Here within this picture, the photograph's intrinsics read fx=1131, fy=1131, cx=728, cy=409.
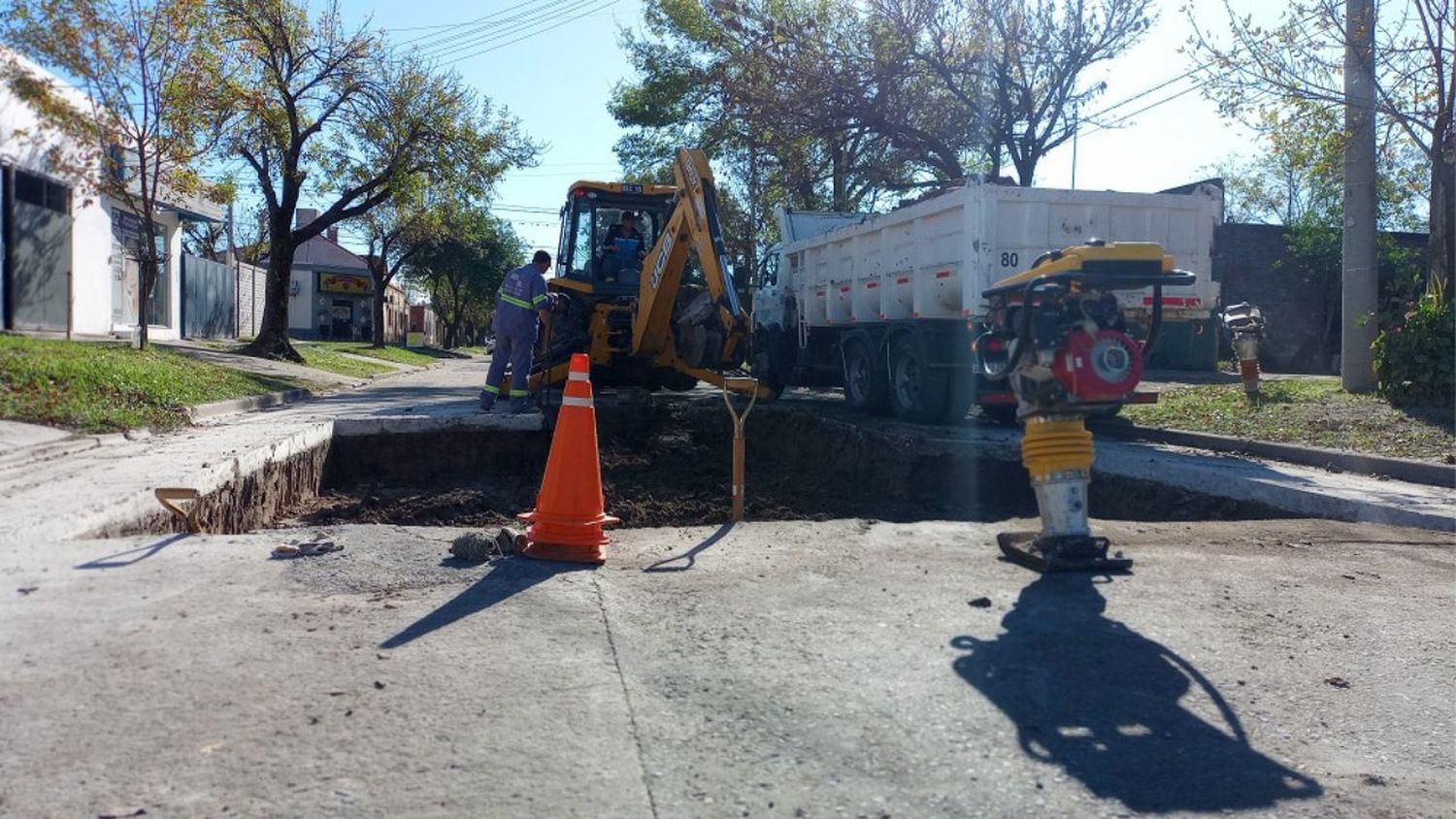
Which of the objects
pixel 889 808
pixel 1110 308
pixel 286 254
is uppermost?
pixel 286 254

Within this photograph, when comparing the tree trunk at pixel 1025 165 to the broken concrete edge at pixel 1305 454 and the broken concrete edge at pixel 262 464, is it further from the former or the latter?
the broken concrete edge at pixel 262 464

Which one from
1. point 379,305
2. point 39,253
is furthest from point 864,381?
point 379,305

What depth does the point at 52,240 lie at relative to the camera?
21.1 m

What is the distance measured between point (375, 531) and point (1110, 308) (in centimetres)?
414

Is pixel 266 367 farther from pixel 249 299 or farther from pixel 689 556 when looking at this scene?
pixel 689 556

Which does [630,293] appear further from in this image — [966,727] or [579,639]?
[966,727]

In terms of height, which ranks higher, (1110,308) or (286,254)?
(286,254)

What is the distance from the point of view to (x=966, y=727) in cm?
382

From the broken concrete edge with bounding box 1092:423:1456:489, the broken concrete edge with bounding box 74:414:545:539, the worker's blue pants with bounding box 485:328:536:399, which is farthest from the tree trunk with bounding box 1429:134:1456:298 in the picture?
the broken concrete edge with bounding box 74:414:545:539

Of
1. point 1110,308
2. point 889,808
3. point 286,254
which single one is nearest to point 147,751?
point 889,808

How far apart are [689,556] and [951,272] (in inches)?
296

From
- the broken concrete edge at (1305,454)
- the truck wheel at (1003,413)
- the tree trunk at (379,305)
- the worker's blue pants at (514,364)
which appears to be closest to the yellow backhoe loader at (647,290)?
the worker's blue pants at (514,364)

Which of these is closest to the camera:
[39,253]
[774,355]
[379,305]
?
[774,355]

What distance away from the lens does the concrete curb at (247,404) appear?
14.1 meters
